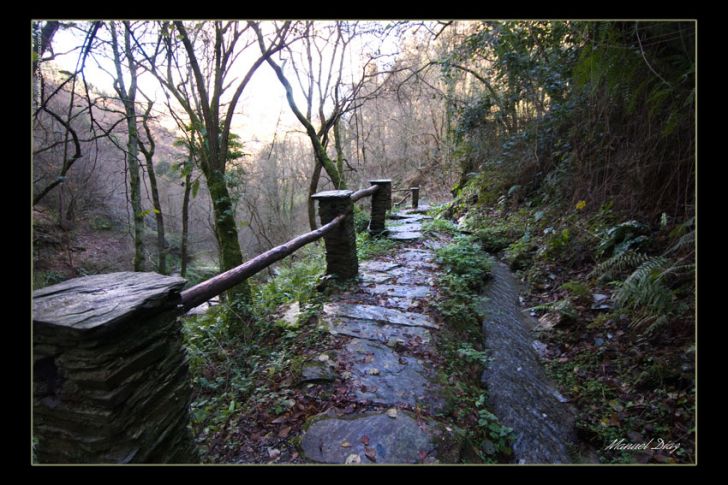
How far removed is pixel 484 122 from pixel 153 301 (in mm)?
8846

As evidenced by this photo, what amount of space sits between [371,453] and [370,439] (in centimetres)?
8

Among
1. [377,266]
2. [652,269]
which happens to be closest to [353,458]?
[652,269]

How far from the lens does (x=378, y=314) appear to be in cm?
319

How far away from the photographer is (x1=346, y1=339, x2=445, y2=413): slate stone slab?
2.06m

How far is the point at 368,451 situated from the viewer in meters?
1.66

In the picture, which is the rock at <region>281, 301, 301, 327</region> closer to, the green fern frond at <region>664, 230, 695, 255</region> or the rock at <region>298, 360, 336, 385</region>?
the rock at <region>298, 360, 336, 385</region>

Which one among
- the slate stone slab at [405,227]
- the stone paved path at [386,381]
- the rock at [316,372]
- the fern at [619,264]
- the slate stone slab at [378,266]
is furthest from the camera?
the slate stone slab at [405,227]

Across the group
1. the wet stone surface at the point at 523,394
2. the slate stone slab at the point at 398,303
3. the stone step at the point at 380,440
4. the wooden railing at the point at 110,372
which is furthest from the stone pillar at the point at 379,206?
the wooden railing at the point at 110,372

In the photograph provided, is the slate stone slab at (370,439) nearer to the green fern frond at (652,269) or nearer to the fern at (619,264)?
the green fern frond at (652,269)

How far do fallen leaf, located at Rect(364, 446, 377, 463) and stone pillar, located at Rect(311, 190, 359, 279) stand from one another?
7.99ft

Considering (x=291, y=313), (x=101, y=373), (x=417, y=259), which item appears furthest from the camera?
(x=417, y=259)

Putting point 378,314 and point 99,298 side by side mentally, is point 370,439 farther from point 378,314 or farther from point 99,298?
point 378,314

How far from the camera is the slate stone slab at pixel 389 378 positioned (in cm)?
206
